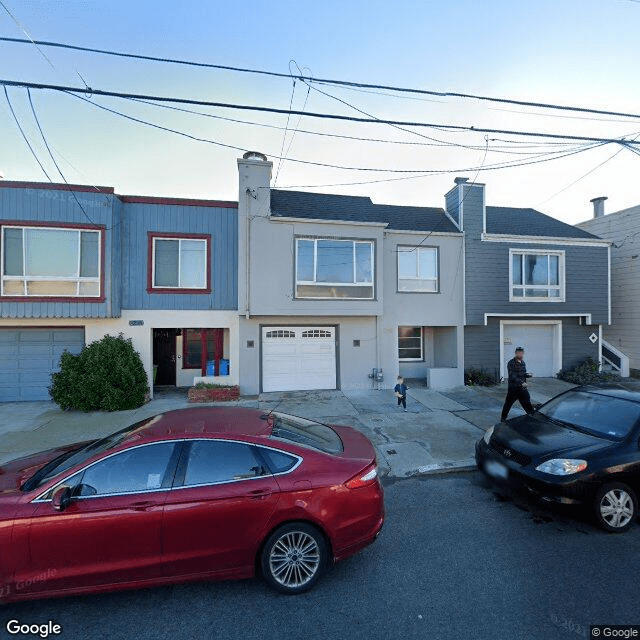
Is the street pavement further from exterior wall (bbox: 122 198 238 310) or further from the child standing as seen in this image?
exterior wall (bbox: 122 198 238 310)

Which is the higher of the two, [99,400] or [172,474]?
[172,474]

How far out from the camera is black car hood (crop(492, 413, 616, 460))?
153 inches

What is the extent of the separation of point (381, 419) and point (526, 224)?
1032 cm

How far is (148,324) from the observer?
32.0ft

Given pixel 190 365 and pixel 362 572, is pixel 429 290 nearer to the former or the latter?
pixel 190 365

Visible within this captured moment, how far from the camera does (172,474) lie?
2744mm

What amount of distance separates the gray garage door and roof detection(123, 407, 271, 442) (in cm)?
818

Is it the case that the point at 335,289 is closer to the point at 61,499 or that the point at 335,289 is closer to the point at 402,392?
the point at 402,392

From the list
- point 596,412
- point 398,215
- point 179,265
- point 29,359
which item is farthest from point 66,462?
point 398,215

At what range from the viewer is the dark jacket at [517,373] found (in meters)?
6.92

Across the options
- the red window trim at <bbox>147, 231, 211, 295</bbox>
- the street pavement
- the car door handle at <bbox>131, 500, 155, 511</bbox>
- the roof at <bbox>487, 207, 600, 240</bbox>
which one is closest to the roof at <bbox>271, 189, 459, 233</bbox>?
the roof at <bbox>487, 207, 600, 240</bbox>

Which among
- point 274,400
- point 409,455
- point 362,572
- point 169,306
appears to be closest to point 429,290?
point 274,400

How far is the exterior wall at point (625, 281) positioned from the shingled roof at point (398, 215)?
1817 millimetres

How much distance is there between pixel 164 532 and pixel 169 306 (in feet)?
26.9
